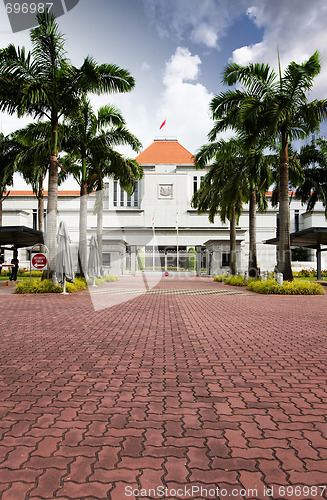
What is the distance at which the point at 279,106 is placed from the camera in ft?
48.6

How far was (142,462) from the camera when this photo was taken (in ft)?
8.22

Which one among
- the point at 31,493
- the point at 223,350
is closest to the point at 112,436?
the point at 31,493

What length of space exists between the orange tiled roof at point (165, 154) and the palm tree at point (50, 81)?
37.8 m

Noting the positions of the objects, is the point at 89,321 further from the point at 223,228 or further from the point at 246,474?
the point at 223,228

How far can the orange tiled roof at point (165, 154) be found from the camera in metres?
54.4

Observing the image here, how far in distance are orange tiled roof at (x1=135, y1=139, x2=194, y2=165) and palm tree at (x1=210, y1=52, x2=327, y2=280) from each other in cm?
3752

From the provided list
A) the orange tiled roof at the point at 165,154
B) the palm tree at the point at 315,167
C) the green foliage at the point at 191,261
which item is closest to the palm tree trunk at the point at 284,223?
the palm tree at the point at 315,167

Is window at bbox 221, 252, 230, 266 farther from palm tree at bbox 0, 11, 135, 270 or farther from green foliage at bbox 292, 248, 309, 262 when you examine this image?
palm tree at bbox 0, 11, 135, 270

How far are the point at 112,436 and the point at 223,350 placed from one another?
3.19 metres

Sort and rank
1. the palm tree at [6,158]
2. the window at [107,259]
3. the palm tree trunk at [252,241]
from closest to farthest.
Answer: the palm tree trunk at [252,241], the palm tree at [6,158], the window at [107,259]

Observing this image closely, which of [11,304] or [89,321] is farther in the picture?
[11,304]

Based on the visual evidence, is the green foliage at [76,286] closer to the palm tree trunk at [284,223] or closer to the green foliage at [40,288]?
the green foliage at [40,288]

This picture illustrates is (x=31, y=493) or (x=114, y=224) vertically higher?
(x=114, y=224)

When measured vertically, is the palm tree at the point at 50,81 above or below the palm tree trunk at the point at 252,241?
above
